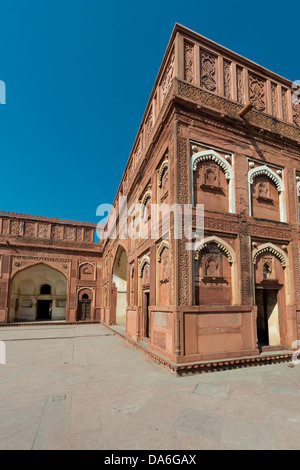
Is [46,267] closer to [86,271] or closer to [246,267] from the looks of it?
[86,271]

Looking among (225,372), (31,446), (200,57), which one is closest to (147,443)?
(31,446)

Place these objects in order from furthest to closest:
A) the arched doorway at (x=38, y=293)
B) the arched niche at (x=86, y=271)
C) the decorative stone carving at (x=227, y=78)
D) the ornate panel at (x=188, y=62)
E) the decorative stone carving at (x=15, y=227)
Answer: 1. the arched doorway at (x=38, y=293)
2. the arched niche at (x=86, y=271)
3. the decorative stone carving at (x=15, y=227)
4. the decorative stone carving at (x=227, y=78)
5. the ornate panel at (x=188, y=62)

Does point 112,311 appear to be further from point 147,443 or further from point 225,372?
point 147,443

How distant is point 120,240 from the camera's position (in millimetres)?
14219

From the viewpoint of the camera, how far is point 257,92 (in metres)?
8.57

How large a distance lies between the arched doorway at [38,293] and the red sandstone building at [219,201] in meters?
14.0

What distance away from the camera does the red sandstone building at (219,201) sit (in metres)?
6.36

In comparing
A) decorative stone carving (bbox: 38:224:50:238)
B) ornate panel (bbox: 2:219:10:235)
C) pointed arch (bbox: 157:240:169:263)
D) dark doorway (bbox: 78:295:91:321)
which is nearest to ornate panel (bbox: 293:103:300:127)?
pointed arch (bbox: 157:240:169:263)

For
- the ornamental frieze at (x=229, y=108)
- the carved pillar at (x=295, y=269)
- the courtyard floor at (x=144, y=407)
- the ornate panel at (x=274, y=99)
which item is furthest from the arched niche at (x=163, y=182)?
the courtyard floor at (x=144, y=407)

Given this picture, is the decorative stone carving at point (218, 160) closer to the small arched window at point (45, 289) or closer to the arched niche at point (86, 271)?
the arched niche at point (86, 271)

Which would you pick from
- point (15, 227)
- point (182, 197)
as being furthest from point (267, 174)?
point (15, 227)

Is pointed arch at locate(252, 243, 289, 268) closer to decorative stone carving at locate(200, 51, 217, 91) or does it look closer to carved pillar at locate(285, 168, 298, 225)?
carved pillar at locate(285, 168, 298, 225)

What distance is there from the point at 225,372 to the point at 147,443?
3.39 meters

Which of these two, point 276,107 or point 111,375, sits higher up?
point 276,107
